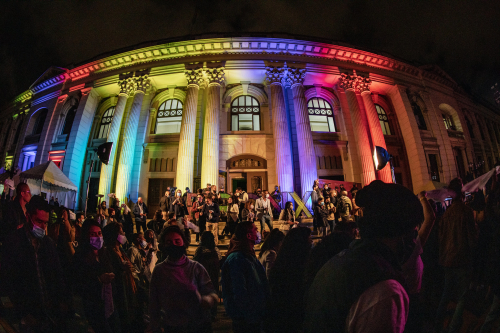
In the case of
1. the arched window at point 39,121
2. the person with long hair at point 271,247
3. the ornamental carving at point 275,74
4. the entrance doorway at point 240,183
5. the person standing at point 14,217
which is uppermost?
the ornamental carving at point 275,74

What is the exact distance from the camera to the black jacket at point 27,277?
2203mm

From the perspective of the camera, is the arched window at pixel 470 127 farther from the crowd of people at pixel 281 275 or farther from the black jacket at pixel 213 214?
the black jacket at pixel 213 214

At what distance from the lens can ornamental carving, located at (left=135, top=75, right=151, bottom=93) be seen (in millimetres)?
16688

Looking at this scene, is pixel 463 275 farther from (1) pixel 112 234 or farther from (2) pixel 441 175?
(2) pixel 441 175

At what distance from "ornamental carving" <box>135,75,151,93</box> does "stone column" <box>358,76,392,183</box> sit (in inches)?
633

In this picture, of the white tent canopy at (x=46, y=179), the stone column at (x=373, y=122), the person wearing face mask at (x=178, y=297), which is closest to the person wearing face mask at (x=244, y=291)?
the person wearing face mask at (x=178, y=297)

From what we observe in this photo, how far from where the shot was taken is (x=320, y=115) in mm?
17750

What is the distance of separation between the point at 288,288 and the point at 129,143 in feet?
50.7

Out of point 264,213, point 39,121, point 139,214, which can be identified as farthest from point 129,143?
point 39,121

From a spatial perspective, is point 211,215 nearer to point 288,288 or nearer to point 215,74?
point 288,288

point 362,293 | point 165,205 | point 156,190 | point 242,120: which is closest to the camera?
point 362,293

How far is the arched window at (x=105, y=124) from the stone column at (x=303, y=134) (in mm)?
15094

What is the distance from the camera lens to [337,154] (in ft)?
54.0

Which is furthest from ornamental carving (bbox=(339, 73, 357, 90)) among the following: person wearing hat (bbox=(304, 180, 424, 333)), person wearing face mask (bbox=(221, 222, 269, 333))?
person wearing hat (bbox=(304, 180, 424, 333))
